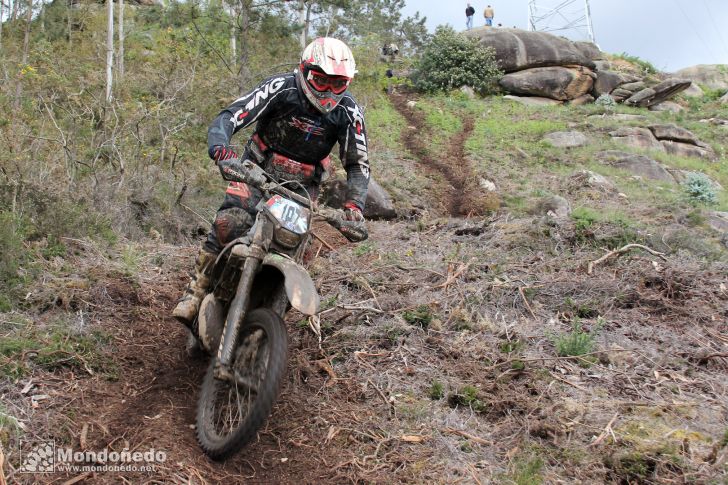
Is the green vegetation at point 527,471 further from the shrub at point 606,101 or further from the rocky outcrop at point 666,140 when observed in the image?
the shrub at point 606,101

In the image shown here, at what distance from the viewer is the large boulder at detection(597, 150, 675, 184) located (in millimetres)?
16469

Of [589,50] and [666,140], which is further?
[589,50]

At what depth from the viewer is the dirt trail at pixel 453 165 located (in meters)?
13.8

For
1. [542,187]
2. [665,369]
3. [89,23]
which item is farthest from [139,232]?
[89,23]

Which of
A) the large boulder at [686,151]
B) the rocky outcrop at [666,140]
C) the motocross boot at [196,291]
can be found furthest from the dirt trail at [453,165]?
the motocross boot at [196,291]

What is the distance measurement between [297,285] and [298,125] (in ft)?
4.96

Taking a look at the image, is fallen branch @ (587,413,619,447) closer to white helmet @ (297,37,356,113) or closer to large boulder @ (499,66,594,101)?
white helmet @ (297,37,356,113)

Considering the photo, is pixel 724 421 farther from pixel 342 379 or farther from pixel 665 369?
pixel 342 379

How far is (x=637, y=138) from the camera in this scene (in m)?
19.9

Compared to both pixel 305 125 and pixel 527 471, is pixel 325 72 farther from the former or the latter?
pixel 527 471

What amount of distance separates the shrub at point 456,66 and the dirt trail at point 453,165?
143 inches

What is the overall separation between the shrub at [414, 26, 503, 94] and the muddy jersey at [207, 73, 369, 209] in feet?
79.3

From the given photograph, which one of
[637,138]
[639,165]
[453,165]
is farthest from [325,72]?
[637,138]

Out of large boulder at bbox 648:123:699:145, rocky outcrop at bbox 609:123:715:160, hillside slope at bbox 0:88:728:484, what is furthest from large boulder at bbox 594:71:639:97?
hillside slope at bbox 0:88:728:484
